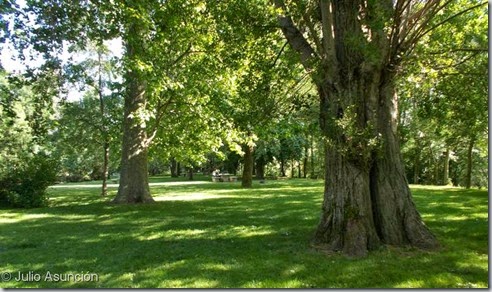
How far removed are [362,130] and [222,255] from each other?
3.52 metres

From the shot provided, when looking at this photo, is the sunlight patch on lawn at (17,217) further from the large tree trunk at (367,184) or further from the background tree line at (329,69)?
the large tree trunk at (367,184)

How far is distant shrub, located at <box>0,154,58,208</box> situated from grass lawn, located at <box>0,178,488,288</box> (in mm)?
6017

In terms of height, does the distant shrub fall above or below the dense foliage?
below

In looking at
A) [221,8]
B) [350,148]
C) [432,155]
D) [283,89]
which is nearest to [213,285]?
[350,148]

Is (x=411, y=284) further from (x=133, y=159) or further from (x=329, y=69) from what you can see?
(x=133, y=159)

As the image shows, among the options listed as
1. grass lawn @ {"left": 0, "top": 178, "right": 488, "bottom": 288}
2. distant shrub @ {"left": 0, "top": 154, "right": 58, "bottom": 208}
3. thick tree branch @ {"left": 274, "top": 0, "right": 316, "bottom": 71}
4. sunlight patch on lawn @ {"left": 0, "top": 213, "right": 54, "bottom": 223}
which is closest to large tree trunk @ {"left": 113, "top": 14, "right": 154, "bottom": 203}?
sunlight patch on lawn @ {"left": 0, "top": 213, "right": 54, "bottom": 223}

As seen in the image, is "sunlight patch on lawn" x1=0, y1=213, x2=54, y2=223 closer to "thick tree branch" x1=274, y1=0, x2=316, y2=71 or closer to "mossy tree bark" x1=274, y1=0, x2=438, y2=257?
"mossy tree bark" x1=274, y1=0, x2=438, y2=257

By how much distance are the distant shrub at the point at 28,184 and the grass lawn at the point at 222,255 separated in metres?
6.02

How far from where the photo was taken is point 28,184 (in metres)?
18.8

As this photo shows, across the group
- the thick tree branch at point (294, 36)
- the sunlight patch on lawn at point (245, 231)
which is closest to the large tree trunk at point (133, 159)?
the sunlight patch on lawn at point (245, 231)

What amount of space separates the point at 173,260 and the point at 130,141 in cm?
1129

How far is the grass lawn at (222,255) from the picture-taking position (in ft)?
20.3

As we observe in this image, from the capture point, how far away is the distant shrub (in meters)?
Answer: 18.4

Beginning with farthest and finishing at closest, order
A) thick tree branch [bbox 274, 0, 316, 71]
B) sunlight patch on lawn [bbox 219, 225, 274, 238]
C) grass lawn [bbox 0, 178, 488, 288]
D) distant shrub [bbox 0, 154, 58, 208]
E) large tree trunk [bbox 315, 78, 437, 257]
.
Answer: distant shrub [bbox 0, 154, 58, 208], sunlight patch on lawn [bbox 219, 225, 274, 238], thick tree branch [bbox 274, 0, 316, 71], large tree trunk [bbox 315, 78, 437, 257], grass lawn [bbox 0, 178, 488, 288]
